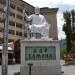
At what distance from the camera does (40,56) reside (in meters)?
18.1

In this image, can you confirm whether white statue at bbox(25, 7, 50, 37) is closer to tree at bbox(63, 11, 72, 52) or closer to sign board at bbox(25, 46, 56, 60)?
sign board at bbox(25, 46, 56, 60)

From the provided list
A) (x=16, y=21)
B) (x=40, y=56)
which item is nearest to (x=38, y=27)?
(x=40, y=56)

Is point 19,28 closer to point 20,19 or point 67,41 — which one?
point 20,19

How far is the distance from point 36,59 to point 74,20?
3931 cm

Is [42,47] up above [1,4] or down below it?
below

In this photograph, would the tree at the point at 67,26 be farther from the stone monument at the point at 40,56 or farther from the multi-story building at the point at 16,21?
the stone monument at the point at 40,56

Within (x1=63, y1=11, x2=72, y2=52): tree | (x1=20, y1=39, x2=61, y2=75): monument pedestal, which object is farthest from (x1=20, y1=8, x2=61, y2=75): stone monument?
(x1=63, y1=11, x2=72, y2=52): tree

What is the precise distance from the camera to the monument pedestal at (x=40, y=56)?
17.9 meters

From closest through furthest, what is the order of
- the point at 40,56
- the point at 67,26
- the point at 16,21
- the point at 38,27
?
1. the point at 40,56
2. the point at 38,27
3. the point at 67,26
4. the point at 16,21

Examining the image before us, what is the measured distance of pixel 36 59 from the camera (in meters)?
18.1

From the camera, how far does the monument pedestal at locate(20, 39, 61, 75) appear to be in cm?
1789

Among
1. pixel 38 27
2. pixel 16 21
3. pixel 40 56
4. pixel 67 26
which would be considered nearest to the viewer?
pixel 40 56

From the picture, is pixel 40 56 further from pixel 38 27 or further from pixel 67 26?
pixel 67 26

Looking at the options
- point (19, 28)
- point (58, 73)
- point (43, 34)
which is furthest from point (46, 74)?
point (19, 28)
